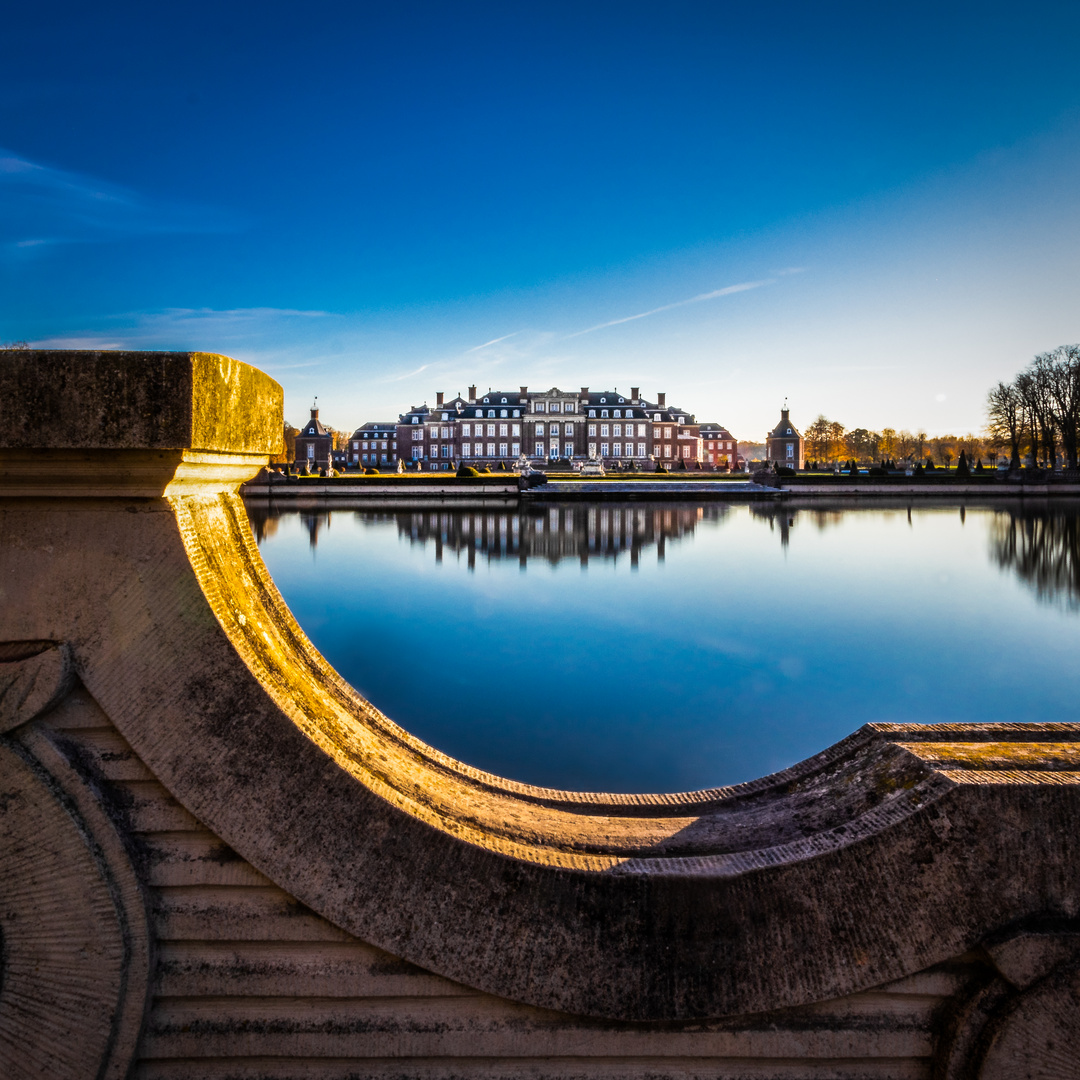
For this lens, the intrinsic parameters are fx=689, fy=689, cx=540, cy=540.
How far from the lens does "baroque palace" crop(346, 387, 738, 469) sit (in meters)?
62.0

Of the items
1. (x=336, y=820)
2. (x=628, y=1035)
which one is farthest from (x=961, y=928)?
(x=336, y=820)

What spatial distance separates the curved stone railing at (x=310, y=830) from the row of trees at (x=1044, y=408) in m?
48.6

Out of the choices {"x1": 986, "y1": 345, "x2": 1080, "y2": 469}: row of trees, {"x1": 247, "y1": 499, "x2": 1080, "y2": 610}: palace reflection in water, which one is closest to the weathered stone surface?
{"x1": 247, "y1": 499, "x2": 1080, "y2": 610}: palace reflection in water

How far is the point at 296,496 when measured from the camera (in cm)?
3638

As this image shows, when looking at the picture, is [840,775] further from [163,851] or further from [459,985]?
[163,851]

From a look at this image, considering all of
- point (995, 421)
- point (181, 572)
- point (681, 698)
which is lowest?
point (681, 698)

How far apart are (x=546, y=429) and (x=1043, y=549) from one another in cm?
4775

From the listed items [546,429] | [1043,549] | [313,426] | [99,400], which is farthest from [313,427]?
A: [99,400]

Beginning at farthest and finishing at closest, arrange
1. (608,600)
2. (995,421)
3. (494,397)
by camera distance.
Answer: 1. (494,397)
2. (995,421)
3. (608,600)

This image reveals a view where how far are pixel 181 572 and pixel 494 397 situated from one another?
64.9 meters

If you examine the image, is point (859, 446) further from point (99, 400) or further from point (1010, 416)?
point (99, 400)

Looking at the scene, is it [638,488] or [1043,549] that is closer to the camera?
[1043,549]

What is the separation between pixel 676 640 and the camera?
8945 mm

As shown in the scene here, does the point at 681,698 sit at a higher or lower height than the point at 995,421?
lower
